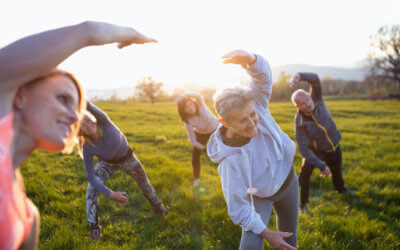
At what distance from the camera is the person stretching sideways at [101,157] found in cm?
285

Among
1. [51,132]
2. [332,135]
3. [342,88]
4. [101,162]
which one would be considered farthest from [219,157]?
[342,88]

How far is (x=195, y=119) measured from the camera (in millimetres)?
5039

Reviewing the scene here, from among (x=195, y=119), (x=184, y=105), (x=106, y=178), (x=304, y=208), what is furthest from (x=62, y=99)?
(x=304, y=208)

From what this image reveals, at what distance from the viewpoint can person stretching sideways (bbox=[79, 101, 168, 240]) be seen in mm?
2850

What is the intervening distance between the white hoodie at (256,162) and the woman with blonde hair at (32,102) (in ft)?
4.37

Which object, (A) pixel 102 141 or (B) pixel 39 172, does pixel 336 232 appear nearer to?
(A) pixel 102 141

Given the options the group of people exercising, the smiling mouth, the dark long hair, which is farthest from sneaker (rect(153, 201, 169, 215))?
the smiling mouth

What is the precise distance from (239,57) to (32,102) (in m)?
1.43

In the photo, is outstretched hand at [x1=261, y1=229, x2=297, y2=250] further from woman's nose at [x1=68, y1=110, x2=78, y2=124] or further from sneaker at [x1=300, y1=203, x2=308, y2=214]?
sneaker at [x1=300, y1=203, x2=308, y2=214]

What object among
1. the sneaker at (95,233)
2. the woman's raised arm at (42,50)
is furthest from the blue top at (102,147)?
the woman's raised arm at (42,50)

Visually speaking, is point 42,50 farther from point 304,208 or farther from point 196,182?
point 304,208

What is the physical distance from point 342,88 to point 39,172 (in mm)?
57236

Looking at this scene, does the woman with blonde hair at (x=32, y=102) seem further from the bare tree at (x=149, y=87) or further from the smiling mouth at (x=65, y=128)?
the bare tree at (x=149, y=87)

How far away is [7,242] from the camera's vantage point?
0.81m
